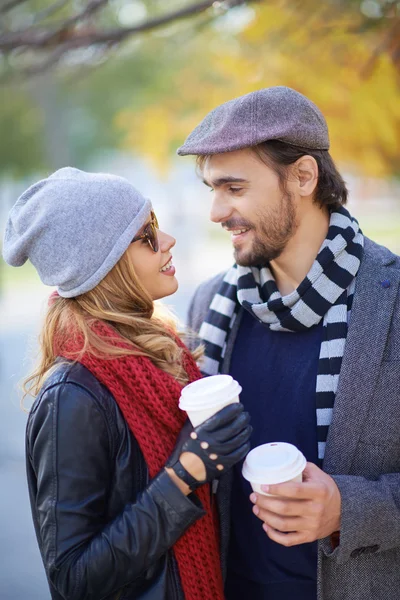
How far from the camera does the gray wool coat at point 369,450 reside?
2.14 meters

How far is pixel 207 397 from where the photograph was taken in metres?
1.94

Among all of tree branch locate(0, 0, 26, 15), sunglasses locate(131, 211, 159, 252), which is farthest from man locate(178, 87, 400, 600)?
tree branch locate(0, 0, 26, 15)

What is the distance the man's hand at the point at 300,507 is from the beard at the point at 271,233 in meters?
0.83

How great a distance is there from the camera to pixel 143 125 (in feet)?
23.4

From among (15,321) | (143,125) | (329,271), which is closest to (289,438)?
(329,271)

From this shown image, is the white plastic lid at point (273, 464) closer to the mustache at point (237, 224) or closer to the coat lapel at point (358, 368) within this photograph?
the coat lapel at point (358, 368)

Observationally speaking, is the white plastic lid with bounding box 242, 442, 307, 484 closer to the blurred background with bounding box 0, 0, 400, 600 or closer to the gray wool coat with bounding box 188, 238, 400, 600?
the gray wool coat with bounding box 188, 238, 400, 600

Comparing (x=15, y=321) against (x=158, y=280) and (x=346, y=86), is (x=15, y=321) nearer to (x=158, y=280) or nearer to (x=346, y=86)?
(x=346, y=86)

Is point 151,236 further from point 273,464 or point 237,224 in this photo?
point 273,464

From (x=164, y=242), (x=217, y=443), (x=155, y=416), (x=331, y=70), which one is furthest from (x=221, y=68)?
(x=217, y=443)

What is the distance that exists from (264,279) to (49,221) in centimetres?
90

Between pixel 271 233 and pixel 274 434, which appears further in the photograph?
pixel 271 233

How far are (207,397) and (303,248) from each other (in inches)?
34.5

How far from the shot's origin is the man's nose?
2.49 m
